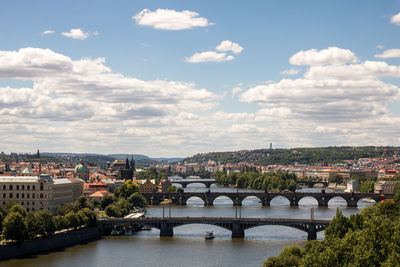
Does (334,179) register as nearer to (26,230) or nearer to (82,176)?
(82,176)

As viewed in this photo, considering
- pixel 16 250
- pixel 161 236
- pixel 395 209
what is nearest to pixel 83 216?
pixel 161 236

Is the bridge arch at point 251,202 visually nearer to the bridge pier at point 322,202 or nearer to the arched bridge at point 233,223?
the bridge pier at point 322,202

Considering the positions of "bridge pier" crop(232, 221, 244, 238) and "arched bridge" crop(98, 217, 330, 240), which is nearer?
"arched bridge" crop(98, 217, 330, 240)

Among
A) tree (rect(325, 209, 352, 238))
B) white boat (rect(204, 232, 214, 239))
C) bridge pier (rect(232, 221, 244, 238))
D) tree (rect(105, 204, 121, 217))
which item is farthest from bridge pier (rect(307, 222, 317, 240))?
tree (rect(105, 204, 121, 217))

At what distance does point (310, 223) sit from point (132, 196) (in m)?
Answer: 38.5

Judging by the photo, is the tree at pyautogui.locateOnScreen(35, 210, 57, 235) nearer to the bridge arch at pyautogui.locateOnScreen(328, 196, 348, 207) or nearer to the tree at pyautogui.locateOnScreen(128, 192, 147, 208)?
the tree at pyautogui.locateOnScreen(128, 192, 147, 208)

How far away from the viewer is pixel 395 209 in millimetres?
71062

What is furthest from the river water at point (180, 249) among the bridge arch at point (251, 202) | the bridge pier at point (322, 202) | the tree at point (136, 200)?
the bridge arch at point (251, 202)

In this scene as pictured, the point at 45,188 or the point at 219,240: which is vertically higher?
the point at 45,188

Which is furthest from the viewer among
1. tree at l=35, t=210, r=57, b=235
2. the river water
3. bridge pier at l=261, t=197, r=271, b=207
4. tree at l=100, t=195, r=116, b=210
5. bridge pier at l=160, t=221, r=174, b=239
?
bridge pier at l=261, t=197, r=271, b=207

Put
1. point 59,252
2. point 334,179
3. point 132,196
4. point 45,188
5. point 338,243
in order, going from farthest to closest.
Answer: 1. point 334,179
2. point 132,196
3. point 45,188
4. point 59,252
5. point 338,243

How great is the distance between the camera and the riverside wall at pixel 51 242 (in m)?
56.7

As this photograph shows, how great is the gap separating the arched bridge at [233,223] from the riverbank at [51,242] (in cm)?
Answer: 313

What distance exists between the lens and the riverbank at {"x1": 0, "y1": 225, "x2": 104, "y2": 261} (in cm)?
5672
